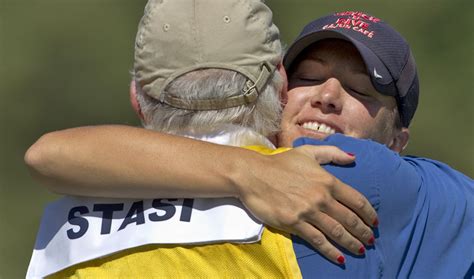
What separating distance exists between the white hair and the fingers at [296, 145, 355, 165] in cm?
18

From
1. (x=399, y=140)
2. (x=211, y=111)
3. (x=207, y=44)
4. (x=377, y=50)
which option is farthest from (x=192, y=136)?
(x=399, y=140)

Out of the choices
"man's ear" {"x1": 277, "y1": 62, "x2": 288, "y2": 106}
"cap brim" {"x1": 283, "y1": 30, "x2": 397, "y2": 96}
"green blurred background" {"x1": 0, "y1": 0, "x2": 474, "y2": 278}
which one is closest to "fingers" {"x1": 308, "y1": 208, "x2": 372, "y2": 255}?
"man's ear" {"x1": 277, "y1": 62, "x2": 288, "y2": 106}

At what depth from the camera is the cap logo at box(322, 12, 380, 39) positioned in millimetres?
2875

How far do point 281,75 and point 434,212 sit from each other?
54 cm

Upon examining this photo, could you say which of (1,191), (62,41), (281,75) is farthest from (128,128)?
(62,41)

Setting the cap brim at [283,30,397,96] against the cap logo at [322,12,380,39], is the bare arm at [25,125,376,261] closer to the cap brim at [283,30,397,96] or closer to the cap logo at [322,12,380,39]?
the cap brim at [283,30,397,96]

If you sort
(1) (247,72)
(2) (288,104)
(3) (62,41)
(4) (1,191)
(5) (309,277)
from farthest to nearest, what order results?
1. (3) (62,41)
2. (4) (1,191)
3. (2) (288,104)
4. (1) (247,72)
5. (5) (309,277)

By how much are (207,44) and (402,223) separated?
0.65 m

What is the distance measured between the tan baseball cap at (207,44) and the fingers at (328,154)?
21cm

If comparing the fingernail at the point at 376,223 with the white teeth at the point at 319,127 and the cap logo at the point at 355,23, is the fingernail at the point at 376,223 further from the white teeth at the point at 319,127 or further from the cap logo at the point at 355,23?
the cap logo at the point at 355,23

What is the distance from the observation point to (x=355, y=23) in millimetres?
2912

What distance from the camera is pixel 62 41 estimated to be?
9422 millimetres

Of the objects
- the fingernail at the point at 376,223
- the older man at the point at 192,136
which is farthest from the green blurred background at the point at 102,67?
the fingernail at the point at 376,223

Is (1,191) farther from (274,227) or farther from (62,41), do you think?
(274,227)
